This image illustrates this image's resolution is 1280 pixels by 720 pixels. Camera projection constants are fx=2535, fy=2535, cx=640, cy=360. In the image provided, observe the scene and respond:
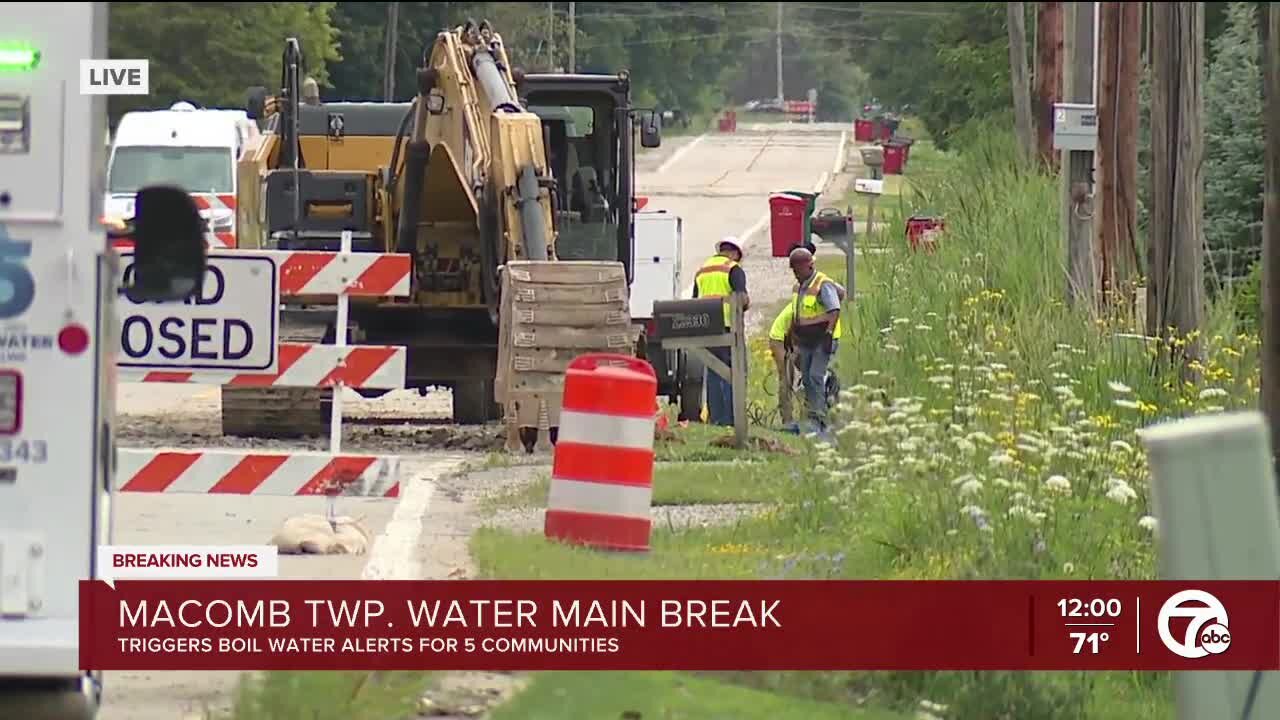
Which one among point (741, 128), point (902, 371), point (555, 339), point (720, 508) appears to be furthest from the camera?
point (741, 128)

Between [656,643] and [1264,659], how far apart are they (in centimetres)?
216

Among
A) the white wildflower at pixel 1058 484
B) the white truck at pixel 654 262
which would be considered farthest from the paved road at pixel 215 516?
the white truck at pixel 654 262

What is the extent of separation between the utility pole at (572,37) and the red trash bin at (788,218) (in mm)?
4383

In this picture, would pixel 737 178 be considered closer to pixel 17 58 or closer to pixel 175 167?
pixel 175 167

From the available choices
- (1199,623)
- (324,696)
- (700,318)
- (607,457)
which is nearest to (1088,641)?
(1199,623)

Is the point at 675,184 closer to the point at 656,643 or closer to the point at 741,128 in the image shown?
the point at 741,128

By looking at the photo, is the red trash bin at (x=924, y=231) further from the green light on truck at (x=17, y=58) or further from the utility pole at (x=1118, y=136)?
the green light on truck at (x=17, y=58)

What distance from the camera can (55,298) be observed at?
713 cm

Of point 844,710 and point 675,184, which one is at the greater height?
point 675,184

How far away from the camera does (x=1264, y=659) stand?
7.59m

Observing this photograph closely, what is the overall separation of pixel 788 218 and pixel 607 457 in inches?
681

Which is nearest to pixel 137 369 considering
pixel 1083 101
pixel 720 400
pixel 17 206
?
pixel 17 206

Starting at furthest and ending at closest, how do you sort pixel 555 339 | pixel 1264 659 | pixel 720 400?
pixel 720 400 < pixel 555 339 < pixel 1264 659

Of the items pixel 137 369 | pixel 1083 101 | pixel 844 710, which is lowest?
pixel 844 710
